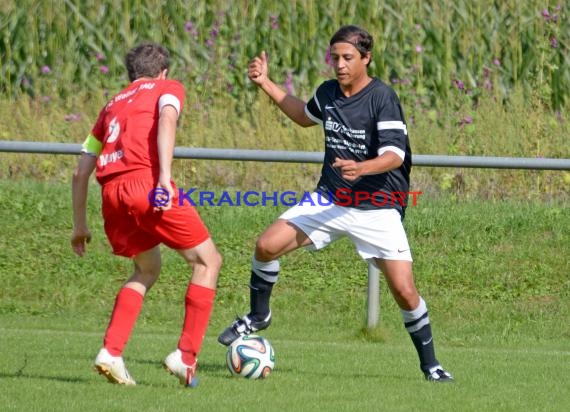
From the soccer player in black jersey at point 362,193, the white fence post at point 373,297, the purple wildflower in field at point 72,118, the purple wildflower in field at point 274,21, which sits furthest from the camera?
the purple wildflower in field at point 274,21

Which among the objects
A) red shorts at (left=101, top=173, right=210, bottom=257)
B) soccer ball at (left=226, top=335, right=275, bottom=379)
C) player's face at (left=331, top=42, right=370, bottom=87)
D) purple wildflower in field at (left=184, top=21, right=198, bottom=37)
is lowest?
soccer ball at (left=226, top=335, right=275, bottom=379)

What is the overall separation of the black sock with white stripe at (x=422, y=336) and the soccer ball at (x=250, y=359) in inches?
34.4

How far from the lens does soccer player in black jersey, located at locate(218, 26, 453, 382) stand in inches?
316

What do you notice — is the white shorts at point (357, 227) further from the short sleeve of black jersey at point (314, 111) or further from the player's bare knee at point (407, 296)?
the short sleeve of black jersey at point (314, 111)

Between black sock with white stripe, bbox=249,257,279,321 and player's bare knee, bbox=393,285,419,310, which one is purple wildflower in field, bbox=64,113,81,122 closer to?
black sock with white stripe, bbox=249,257,279,321

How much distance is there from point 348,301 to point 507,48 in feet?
20.6


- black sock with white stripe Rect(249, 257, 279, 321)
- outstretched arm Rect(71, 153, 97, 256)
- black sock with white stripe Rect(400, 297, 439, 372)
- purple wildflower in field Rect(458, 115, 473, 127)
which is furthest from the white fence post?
purple wildflower in field Rect(458, 115, 473, 127)

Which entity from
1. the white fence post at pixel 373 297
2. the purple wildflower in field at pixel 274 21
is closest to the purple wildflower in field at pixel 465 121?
the purple wildflower in field at pixel 274 21

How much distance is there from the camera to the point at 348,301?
11570 millimetres

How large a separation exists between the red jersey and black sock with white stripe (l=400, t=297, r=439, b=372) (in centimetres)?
192

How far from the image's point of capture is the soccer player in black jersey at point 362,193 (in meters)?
8.04

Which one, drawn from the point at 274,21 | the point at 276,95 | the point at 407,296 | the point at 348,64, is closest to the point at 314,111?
the point at 276,95

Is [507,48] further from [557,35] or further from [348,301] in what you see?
[348,301]

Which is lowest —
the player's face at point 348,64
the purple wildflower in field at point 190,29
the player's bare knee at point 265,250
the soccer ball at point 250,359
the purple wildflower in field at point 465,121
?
the soccer ball at point 250,359
